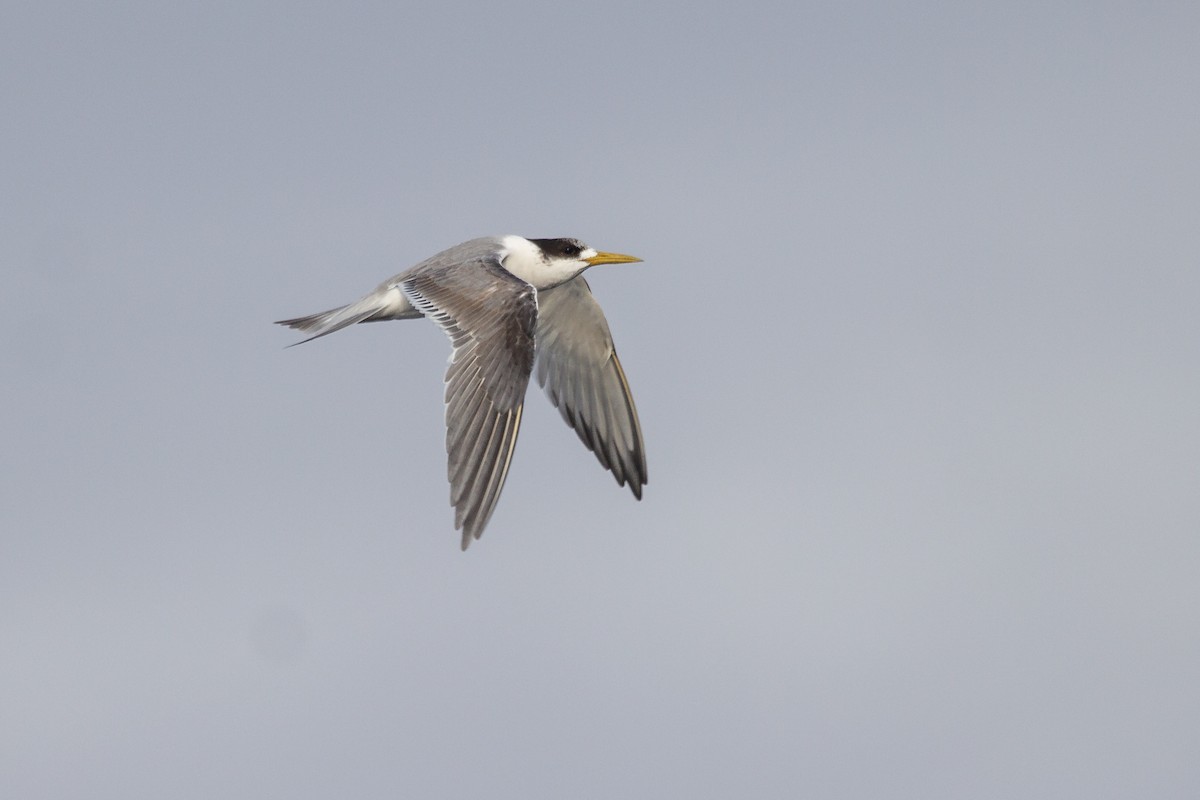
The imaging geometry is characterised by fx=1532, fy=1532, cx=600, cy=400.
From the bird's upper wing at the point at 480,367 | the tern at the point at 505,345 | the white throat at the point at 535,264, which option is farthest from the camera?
the white throat at the point at 535,264

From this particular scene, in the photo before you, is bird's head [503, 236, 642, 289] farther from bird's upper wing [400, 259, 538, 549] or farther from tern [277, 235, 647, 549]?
bird's upper wing [400, 259, 538, 549]

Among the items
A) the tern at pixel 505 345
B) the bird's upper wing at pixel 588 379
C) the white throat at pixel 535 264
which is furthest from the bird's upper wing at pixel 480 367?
the bird's upper wing at pixel 588 379

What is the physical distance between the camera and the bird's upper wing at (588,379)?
91.9 ft

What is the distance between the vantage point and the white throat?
85.3 feet

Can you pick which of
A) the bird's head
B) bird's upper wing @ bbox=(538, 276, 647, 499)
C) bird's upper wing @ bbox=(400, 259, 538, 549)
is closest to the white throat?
the bird's head

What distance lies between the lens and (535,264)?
26.3 metres

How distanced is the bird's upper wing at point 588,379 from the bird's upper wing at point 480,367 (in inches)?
178

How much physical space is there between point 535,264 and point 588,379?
298cm

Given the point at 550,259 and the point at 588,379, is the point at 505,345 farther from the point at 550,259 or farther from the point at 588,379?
the point at 588,379

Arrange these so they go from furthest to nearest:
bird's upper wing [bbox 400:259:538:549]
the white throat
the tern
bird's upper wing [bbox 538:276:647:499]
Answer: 1. bird's upper wing [bbox 538:276:647:499]
2. the white throat
3. the tern
4. bird's upper wing [bbox 400:259:538:549]

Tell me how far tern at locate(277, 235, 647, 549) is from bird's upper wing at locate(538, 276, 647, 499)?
0.06 feet

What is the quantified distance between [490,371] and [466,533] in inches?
114

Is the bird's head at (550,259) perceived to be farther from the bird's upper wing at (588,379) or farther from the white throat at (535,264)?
the bird's upper wing at (588,379)

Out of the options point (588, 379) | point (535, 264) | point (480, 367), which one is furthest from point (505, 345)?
point (588, 379)
